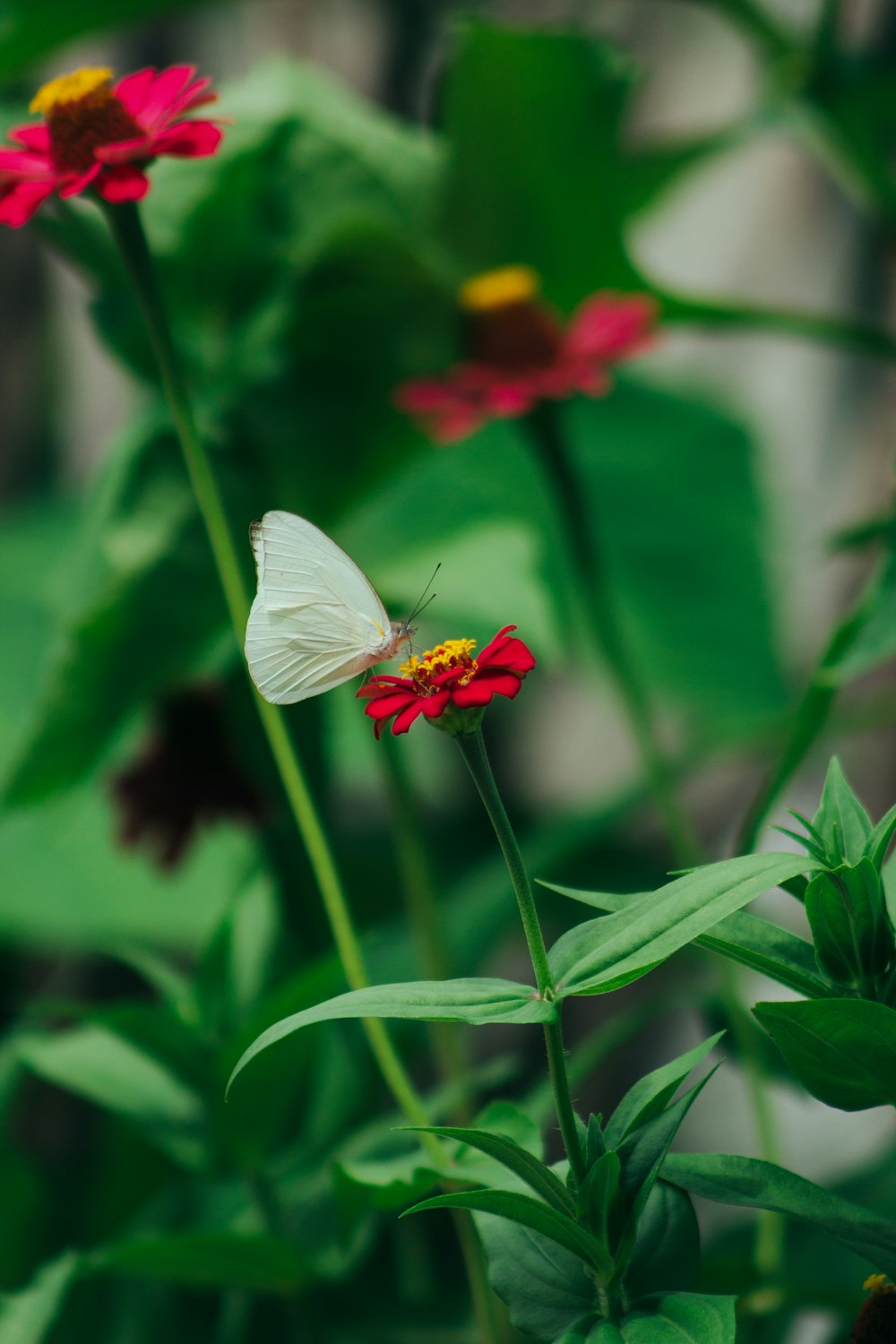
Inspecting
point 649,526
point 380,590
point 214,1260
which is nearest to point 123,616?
point 380,590

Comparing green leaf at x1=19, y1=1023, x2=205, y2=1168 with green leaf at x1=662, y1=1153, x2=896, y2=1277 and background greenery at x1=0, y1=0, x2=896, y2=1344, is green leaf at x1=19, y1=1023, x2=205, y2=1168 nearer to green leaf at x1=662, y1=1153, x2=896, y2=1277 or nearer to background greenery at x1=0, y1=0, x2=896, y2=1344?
background greenery at x1=0, y1=0, x2=896, y2=1344

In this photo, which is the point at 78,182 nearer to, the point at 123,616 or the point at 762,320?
the point at 123,616

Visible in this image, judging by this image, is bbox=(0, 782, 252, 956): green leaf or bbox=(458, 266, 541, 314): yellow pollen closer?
bbox=(458, 266, 541, 314): yellow pollen

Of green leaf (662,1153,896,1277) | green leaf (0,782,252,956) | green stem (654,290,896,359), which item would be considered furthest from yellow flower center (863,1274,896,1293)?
green leaf (0,782,252,956)

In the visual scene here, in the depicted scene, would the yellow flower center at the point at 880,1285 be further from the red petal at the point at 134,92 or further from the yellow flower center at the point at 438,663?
the red petal at the point at 134,92

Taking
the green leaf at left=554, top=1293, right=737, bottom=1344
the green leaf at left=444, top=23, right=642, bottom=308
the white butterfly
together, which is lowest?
the green leaf at left=554, top=1293, right=737, bottom=1344

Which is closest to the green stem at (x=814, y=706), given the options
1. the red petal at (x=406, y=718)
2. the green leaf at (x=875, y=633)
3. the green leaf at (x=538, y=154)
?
the green leaf at (x=875, y=633)

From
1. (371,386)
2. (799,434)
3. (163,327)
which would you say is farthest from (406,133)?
(799,434)
